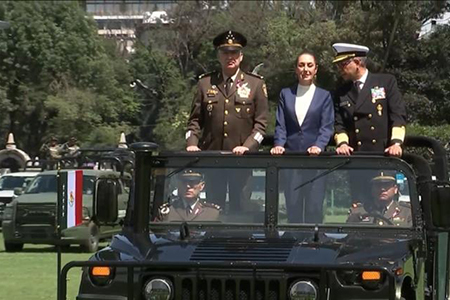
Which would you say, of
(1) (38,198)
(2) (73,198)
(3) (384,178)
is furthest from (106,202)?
(1) (38,198)

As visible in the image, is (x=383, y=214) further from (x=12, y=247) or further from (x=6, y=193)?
(x=6, y=193)

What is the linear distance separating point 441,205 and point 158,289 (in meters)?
1.95

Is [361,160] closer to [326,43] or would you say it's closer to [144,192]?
[144,192]

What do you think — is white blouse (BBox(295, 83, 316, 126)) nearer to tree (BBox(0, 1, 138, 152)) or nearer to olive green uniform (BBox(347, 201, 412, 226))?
olive green uniform (BBox(347, 201, 412, 226))

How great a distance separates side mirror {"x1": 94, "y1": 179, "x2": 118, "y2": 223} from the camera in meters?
8.00

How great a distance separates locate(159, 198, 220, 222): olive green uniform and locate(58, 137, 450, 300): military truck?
2 centimetres

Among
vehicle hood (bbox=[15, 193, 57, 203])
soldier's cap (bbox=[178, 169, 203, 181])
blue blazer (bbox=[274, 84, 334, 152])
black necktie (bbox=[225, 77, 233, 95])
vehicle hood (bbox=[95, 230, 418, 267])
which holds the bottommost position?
vehicle hood (bbox=[15, 193, 57, 203])

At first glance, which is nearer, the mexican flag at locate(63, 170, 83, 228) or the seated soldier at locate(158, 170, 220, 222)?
the seated soldier at locate(158, 170, 220, 222)

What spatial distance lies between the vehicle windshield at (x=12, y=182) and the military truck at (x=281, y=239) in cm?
2287

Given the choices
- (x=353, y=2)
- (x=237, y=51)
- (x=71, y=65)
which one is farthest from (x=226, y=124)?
(x=71, y=65)

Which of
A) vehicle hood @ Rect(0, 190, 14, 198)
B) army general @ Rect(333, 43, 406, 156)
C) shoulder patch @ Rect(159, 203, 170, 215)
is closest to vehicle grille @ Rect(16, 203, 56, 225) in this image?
vehicle hood @ Rect(0, 190, 14, 198)

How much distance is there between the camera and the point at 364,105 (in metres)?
9.07

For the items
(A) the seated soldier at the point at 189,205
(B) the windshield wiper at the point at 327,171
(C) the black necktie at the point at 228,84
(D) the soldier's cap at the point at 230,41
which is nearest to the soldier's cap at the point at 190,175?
(A) the seated soldier at the point at 189,205

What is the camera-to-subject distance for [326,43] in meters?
48.6
